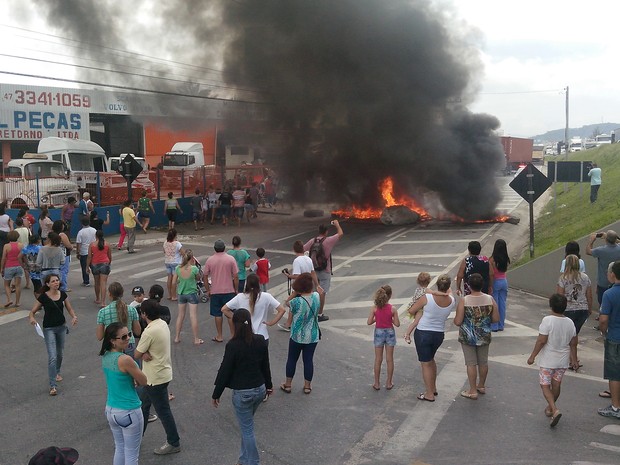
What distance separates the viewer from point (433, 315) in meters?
6.58

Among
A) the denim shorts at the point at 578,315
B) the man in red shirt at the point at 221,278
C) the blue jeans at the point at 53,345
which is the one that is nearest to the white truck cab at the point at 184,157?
the man in red shirt at the point at 221,278

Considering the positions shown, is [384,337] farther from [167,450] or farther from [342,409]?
[167,450]

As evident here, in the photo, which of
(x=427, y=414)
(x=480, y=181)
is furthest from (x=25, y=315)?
(x=480, y=181)

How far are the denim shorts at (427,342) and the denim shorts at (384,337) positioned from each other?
0.44 metres

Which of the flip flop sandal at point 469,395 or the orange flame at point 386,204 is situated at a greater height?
the orange flame at point 386,204

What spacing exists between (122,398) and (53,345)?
2684 millimetres

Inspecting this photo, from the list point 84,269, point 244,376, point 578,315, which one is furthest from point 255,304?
point 84,269

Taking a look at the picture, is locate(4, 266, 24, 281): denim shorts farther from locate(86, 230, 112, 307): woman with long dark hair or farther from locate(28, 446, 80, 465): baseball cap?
locate(28, 446, 80, 465): baseball cap

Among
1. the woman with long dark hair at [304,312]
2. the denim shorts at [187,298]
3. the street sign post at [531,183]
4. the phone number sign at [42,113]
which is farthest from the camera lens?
the phone number sign at [42,113]

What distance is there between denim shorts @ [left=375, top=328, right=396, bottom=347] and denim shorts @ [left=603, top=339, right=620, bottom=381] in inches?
88.4

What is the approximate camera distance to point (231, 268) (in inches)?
339

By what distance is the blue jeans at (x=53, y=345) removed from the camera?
6.95m

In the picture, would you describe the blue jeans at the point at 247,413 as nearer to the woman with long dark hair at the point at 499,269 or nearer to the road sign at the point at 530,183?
the woman with long dark hair at the point at 499,269

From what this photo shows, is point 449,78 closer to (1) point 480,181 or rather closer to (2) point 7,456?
(1) point 480,181
